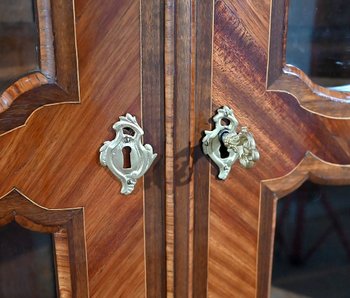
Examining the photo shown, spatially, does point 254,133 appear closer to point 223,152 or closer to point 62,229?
point 223,152

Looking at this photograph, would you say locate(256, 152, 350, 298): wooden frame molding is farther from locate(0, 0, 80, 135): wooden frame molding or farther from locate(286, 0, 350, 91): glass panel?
locate(0, 0, 80, 135): wooden frame molding

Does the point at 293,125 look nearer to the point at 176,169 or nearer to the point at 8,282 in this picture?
the point at 176,169

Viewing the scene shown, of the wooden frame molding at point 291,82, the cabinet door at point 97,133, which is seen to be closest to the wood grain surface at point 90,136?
the cabinet door at point 97,133

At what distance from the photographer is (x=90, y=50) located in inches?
15.8

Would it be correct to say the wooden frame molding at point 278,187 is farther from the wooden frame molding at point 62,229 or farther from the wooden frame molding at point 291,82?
the wooden frame molding at point 62,229

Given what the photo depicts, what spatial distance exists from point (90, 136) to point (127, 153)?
38 millimetres

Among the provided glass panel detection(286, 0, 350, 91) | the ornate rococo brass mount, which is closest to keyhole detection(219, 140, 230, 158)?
the ornate rococo brass mount

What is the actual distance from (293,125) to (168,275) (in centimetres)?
21

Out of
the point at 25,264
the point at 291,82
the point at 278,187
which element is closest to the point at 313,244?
the point at 278,187

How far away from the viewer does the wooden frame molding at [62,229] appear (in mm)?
422

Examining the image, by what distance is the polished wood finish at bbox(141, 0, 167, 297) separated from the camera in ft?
1.33

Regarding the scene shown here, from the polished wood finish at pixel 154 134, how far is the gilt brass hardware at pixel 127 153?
0.01 metres

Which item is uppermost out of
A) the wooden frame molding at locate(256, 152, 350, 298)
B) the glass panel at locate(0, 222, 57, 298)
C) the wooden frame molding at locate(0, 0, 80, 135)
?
the wooden frame molding at locate(0, 0, 80, 135)

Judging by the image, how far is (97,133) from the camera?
42cm
